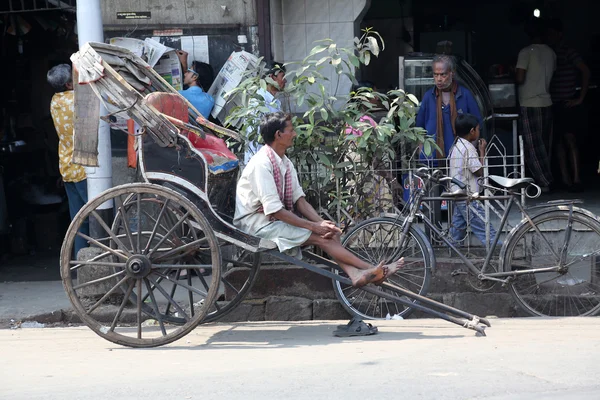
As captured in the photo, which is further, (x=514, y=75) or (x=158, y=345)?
(x=514, y=75)

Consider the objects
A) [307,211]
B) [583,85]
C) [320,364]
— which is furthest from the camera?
[583,85]

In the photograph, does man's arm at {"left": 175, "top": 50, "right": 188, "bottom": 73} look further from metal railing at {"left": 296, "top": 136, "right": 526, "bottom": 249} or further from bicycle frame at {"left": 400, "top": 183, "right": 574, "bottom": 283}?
bicycle frame at {"left": 400, "top": 183, "right": 574, "bottom": 283}

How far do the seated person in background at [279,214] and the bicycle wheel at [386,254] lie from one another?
85 cm

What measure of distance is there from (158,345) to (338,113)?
2405 mm

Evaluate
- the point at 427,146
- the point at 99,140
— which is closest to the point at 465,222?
the point at 427,146

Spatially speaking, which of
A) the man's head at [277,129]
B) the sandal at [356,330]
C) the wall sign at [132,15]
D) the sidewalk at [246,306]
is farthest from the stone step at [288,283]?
the wall sign at [132,15]

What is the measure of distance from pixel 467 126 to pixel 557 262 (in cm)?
135

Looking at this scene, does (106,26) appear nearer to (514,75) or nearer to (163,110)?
(163,110)

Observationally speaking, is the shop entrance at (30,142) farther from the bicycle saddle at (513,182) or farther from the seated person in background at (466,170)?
the bicycle saddle at (513,182)

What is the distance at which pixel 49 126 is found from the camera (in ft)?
36.3

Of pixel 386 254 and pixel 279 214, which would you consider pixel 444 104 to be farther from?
pixel 279 214

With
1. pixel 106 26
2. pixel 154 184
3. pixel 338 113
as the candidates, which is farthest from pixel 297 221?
pixel 106 26

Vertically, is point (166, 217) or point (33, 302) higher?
point (166, 217)

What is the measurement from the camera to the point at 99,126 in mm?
7188
